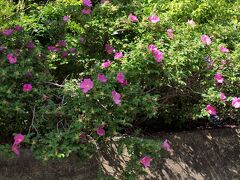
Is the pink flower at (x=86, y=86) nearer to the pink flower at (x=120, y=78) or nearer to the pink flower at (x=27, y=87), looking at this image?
the pink flower at (x=120, y=78)

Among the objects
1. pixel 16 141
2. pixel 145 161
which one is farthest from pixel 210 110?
pixel 16 141

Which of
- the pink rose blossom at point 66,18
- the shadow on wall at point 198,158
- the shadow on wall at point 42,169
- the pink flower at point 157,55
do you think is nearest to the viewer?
the shadow on wall at point 42,169

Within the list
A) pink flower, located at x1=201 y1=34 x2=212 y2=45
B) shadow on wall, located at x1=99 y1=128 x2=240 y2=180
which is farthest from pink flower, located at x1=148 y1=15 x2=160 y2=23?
shadow on wall, located at x1=99 y1=128 x2=240 y2=180

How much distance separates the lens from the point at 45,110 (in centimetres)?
267

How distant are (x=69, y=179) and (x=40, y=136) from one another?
0.42 metres

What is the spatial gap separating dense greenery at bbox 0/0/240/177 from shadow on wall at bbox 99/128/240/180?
18cm

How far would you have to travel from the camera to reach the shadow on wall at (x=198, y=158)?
3.12 meters

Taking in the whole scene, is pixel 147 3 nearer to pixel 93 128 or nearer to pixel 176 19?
pixel 176 19

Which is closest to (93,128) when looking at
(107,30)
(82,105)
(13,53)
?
(82,105)

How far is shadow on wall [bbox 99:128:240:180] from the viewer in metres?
3.12

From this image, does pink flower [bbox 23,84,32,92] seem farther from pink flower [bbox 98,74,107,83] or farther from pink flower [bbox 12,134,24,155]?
pink flower [bbox 98,74,107,83]

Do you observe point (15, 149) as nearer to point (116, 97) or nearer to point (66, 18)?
point (116, 97)

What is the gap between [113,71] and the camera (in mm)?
2895

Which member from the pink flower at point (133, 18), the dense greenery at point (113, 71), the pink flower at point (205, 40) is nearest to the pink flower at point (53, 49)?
the dense greenery at point (113, 71)
